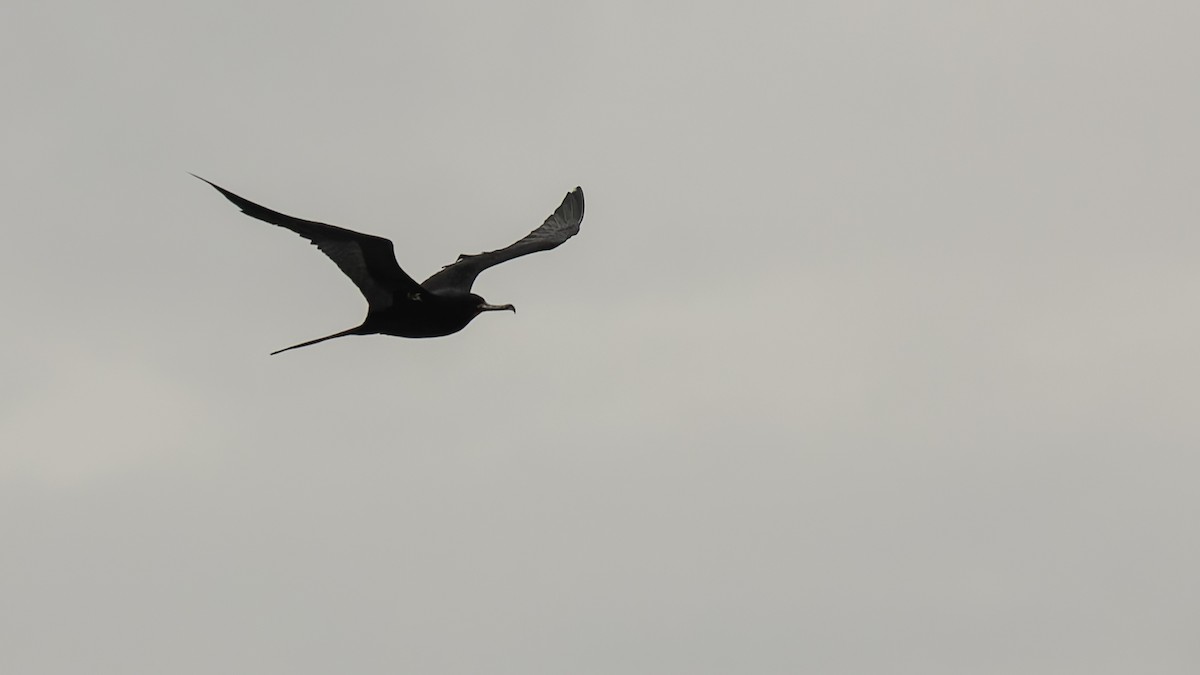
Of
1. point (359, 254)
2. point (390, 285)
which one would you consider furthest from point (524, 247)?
point (359, 254)

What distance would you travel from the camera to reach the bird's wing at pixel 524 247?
85.0 ft

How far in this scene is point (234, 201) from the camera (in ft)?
65.7

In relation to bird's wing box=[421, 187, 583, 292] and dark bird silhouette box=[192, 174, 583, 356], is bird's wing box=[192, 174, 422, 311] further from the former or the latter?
bird's wing box=[421, 187, 583, 292]

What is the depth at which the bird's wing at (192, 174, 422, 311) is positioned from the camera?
813 inches

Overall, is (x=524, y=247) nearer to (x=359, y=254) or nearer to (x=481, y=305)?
(x=481, y=305)

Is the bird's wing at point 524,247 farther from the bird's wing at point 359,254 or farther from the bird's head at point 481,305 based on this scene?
the bird's wing at point 359,254

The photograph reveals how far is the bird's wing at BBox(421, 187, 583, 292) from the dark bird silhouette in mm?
20

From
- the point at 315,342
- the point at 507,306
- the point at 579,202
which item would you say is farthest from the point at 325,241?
the point at 579,202

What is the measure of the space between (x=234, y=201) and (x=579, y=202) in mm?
10549

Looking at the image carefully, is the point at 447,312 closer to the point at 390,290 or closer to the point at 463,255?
the point at 390,290

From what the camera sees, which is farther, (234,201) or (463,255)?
(463,255)

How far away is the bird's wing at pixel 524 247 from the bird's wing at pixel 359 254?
222 centimetres

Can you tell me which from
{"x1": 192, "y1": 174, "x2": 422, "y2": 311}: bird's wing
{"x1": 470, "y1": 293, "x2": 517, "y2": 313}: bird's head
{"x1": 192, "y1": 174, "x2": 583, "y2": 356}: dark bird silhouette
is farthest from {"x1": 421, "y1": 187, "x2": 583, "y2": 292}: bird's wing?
{"x1": 192, "y1": 174, "x2": 422, "y2": 311}: bird's wing

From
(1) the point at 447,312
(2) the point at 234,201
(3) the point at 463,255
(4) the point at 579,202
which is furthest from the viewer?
(4) the point at 579,202
